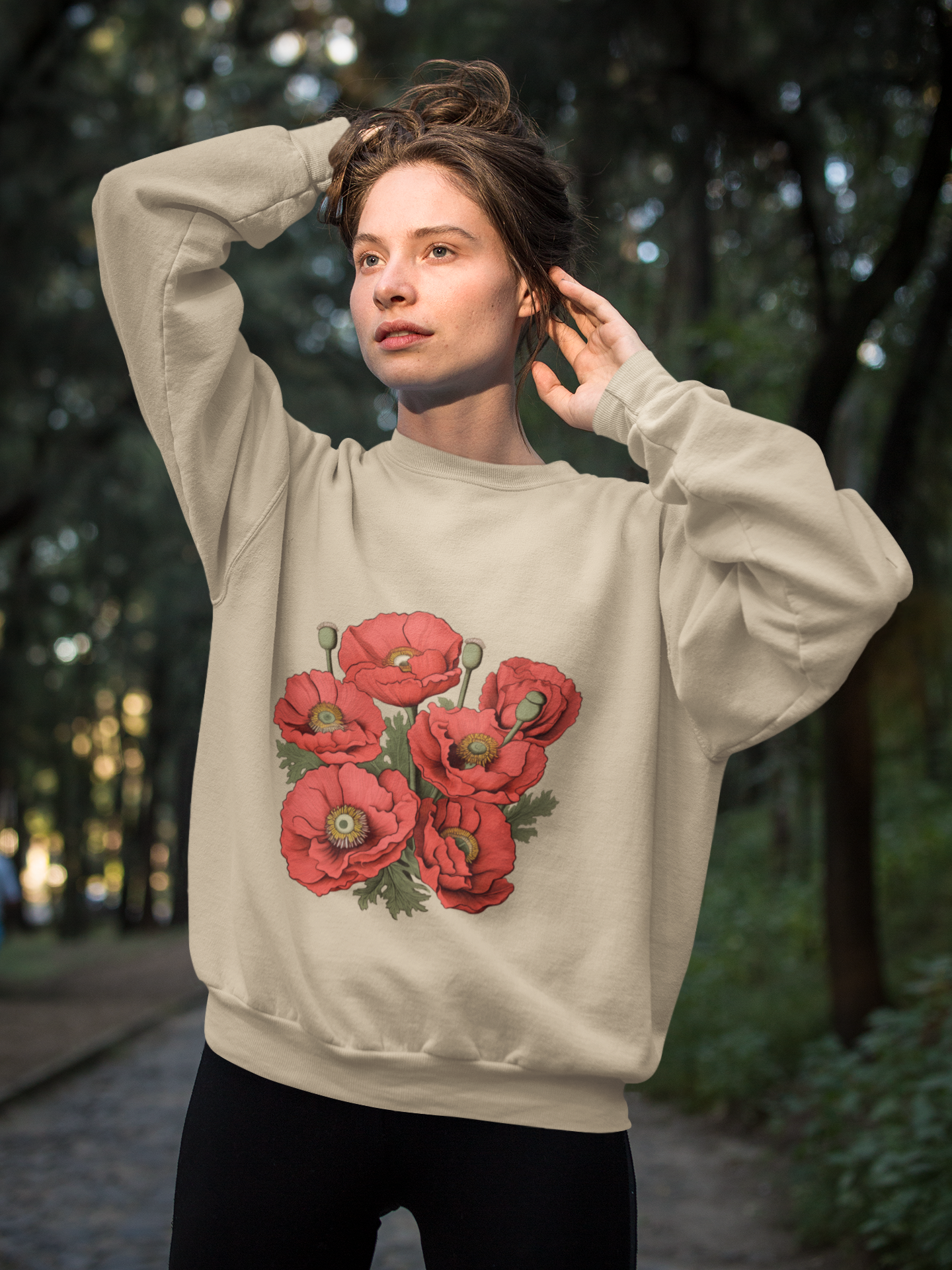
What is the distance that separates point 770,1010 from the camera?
7152mm

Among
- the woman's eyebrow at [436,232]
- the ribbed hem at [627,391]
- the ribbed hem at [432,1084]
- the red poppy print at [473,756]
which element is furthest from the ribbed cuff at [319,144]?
the ribbed hem at [432,1084]

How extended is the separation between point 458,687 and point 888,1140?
3.50 metres

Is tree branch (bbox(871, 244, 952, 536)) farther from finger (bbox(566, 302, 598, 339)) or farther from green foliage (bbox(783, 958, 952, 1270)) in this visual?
finger (bbox(566, 302, 598, 339))

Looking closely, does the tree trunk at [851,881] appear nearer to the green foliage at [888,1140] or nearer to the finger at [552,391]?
the green foliage at [888,1140]

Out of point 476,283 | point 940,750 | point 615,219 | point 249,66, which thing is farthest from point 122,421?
point 476,283

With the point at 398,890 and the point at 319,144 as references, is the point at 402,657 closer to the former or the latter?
the point at 398,890

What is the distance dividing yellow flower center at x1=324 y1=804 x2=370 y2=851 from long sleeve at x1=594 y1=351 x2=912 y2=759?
435 mm

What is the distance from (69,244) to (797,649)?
968 cm

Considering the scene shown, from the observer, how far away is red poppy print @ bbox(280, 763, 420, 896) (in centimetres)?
148

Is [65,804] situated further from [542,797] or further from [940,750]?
[542,797]

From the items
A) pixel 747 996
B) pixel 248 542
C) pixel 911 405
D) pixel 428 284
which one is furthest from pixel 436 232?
pixel 747 996

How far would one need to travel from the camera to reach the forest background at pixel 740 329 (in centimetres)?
484

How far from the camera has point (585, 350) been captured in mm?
1589

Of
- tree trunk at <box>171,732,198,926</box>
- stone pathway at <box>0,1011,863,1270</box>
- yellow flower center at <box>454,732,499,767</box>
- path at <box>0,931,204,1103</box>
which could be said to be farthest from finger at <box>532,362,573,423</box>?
tree trunk at <box>171,732,198,926</box>
